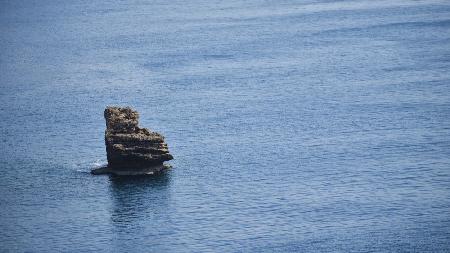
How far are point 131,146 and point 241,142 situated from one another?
64.5ft

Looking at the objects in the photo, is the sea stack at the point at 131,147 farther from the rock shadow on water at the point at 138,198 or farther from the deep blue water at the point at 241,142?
the deep blue water at the point at 241,142

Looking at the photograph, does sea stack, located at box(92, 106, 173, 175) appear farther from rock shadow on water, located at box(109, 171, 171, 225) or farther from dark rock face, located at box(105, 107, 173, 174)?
rock shadow on water, located at box(109, 171, 171, 225)

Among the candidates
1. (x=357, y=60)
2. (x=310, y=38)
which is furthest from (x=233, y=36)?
(x=357, y=60)

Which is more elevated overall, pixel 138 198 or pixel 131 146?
pixel 131 146

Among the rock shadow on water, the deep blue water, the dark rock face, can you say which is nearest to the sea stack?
the dark rock face

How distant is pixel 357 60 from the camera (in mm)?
151375

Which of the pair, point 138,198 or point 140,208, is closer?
point 140,208

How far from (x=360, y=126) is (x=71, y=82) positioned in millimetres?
52240

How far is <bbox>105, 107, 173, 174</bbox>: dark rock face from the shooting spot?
8944cm

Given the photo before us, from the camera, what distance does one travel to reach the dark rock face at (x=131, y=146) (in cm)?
8944

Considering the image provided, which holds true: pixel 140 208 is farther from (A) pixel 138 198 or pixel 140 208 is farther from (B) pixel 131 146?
(B) pixel 131 146

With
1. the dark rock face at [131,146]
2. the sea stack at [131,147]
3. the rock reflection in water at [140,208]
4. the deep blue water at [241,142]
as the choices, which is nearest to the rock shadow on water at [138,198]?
the rock reflection in water at [140,208]

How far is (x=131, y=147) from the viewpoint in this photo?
89.4m

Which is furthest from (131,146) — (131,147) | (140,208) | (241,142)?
(241,142)
